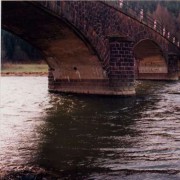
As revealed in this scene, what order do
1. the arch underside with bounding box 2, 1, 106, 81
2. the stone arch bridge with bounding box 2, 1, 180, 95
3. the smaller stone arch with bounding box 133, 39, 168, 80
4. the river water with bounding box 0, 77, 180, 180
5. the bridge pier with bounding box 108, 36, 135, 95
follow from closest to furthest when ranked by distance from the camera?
the river water with bounding box 0, 77, 180, 180 < the arch underside with bounding box 2, 1, 106, 81 < the stone arch bridge with bounding box 2, 1, 180, 95 < the bridge pier with bounding box 108, 36, 135, 95 < the smaller stone arch with bounding box 133, 39, 168, 80

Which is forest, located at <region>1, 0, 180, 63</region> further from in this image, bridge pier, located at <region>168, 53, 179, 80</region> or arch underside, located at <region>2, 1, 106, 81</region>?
arch underside, located at <region>2, 1, 106, 81</region>

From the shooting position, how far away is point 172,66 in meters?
47.7

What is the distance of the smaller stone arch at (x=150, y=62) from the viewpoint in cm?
4366

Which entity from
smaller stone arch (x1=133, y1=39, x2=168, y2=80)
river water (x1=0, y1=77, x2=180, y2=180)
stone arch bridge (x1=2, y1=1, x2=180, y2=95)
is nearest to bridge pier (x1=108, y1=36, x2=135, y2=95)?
stone arch bridge (x1=2, y1=1, x2=180, y2=95)

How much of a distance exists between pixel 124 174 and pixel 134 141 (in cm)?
339

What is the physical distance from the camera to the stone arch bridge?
20859 mm

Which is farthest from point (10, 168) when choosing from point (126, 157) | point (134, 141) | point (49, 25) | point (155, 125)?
point (49, 25)

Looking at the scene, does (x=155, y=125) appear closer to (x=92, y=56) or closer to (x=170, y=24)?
(x=92, y=56)

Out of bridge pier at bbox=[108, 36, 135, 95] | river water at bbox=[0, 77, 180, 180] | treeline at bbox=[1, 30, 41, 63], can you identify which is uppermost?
treeline at bbox=[1, 30, 41, 63]

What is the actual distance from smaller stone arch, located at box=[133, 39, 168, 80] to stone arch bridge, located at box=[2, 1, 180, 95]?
1023cm

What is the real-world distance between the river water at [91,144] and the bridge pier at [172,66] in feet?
94.6

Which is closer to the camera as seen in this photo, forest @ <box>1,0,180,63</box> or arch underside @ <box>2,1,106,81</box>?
arch underside @ <box>2,1,106,81</box>

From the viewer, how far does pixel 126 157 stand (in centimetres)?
919

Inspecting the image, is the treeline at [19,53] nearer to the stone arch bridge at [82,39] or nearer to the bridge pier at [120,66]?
the stone arch bridge at [82,39]
